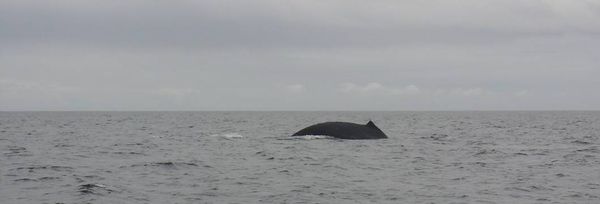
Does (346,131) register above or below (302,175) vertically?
above

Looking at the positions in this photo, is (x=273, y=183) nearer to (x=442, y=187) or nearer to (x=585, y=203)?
(x=442, y=187)

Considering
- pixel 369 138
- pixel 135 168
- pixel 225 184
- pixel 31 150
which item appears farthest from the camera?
pixel 369 138

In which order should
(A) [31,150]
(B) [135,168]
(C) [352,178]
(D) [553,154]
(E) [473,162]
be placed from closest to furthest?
(C) [352,178], (B) [135,168], (E) [473,162], (D) [553,154], (A) [31,150]

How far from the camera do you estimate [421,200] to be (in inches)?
743

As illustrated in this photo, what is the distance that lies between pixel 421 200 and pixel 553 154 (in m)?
18.3

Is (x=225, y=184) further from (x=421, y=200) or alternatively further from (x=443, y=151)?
(x=443, y=151)

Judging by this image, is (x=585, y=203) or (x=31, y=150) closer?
(x=585, y=203)

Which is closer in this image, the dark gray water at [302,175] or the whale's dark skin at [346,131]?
the dark gray water at [302,175]

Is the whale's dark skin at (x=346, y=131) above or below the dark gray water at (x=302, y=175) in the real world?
above

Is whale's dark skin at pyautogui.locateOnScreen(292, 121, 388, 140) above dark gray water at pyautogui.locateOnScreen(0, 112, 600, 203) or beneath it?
above

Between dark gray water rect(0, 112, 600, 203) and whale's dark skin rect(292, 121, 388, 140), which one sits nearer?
dark gray water rect(0, 112, 600, 203)

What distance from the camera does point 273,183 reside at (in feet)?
73.3

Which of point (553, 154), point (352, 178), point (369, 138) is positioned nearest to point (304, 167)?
point (352, 178)

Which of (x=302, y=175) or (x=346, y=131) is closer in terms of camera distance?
(x=302, y=175)
